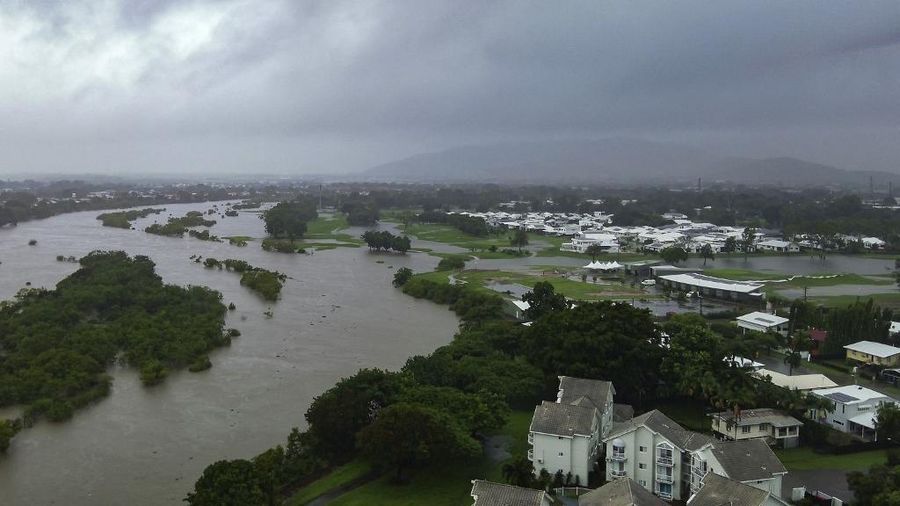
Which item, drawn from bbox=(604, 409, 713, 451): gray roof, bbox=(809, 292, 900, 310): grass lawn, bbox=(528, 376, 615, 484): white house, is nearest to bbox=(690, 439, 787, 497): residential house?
bbox=(604, 409, 713, 451): gray roof

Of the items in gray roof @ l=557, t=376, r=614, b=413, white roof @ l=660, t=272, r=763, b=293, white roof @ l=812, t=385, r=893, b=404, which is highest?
gray roof @ l=557, t=376, r=614, b=413

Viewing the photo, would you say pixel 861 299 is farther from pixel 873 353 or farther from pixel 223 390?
pixel 223 390

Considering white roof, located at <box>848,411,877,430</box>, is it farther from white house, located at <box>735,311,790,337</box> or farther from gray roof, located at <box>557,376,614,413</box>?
white house, located at <box>735,311,790,337</box>

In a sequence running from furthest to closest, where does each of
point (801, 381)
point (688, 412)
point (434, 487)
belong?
1. point (801, 381)
2. point (688, 412)
3. point (434, 487)

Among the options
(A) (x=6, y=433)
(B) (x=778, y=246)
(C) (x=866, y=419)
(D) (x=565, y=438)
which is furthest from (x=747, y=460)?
(B) (x=778, y=246)

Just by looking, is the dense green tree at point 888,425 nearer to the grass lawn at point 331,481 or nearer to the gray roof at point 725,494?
the gray roof at point 725,494

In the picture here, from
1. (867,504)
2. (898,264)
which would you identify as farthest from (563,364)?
(898,264)
